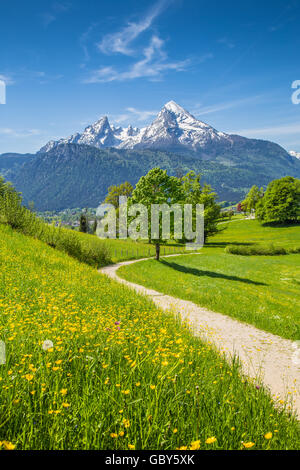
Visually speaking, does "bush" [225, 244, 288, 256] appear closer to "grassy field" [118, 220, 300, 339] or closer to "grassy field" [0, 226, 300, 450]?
"grassy field" [118, 220, 300, 339]

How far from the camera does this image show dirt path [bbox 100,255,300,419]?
683 centimetres

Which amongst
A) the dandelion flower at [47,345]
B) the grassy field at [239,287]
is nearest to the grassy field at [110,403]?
the dandelion flower at [47,345]

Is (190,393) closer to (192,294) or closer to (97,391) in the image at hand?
(97,391)

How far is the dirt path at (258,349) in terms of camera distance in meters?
6.83

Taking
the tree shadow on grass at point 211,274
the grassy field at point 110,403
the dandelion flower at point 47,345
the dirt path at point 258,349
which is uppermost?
the dandelion flower at point 47,345

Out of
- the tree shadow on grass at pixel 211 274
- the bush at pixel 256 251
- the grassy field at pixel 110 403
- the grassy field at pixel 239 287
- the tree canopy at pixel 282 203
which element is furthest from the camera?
the tree canopy at pixel 282 203

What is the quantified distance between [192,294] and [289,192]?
81191mm

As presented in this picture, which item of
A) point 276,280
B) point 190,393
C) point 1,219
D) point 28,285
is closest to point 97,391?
point 190,393

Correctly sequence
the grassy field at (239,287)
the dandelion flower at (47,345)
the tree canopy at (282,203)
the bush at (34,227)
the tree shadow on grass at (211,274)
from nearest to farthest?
the dandelion flower at (47,345) → the grassy field at (239,287) → the bush at (34,227) → the tree shadow on grass at (211,274) → the tree canopy at (282,203)

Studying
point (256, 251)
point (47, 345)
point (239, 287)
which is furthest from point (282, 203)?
point (47, 345)

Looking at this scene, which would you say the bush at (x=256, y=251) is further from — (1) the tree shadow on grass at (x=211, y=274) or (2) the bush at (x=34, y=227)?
(2) the bush at (x=34, y=227)

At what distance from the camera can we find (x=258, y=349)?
8914mm

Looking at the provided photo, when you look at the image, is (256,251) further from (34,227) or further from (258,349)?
(258,349)

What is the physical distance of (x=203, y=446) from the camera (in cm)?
266
